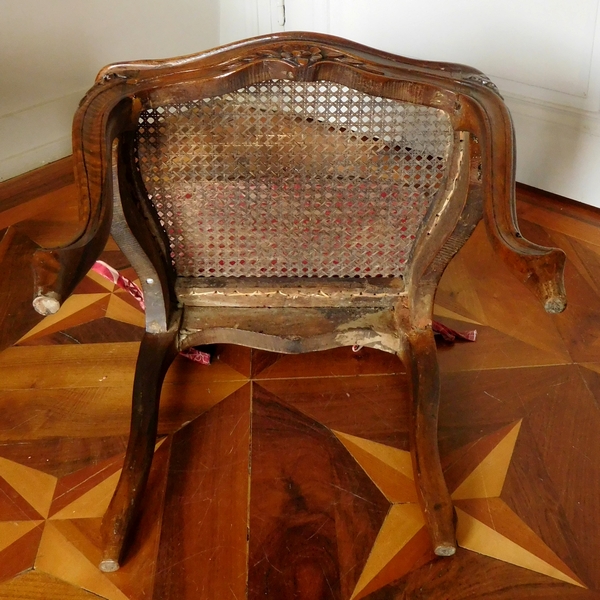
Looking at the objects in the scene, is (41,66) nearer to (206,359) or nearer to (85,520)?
(206,359)

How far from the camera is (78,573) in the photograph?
0.69 meters

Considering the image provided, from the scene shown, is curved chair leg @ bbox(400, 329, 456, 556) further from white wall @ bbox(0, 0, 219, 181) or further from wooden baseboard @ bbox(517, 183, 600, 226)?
white wall @ bbox(0, 0, 219, 181)

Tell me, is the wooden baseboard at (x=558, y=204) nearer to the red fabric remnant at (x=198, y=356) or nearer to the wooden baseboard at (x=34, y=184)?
the red fabric remnant at (x=198, y=356)

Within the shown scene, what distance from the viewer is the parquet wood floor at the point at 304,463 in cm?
69

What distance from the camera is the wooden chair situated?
592mm

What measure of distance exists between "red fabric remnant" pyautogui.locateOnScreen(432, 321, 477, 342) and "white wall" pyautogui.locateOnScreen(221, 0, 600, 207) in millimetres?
564

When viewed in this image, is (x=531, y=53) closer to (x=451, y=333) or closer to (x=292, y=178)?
(x=451, y=333)

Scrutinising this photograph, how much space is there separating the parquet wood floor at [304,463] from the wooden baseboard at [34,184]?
1.16ft

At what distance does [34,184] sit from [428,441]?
44.9 inches

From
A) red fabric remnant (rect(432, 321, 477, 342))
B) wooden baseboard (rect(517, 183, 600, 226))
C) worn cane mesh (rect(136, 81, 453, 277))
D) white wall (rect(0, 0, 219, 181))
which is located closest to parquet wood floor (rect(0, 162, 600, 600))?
red fabric remnant (rect(432, 321, 477, 342))

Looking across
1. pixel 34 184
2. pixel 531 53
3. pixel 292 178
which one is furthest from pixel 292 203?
pixel 34 184

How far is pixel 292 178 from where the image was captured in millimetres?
737

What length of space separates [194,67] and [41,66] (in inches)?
39.2

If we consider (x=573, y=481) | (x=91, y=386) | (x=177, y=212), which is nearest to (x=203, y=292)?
(x=177, y=212)
